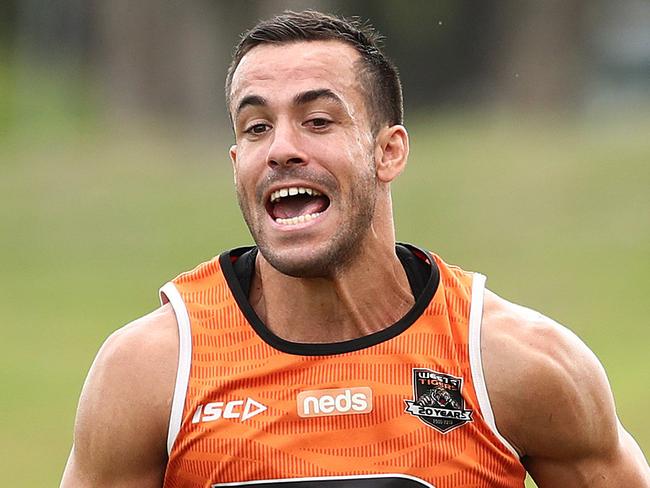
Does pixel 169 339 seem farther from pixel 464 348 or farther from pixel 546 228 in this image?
pixel 546 228

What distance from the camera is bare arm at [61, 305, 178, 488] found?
491cm

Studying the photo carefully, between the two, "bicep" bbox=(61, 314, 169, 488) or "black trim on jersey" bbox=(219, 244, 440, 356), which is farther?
"black trim on jersey" bbox=(219, 244, 440, 356)

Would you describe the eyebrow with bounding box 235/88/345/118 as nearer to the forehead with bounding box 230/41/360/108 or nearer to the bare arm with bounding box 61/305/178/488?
the forehead with bounding box 230/41/360/108

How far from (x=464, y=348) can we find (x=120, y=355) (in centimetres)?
99

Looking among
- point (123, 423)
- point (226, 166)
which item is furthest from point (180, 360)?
point (226, 166)

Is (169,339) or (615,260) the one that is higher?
(169,339)

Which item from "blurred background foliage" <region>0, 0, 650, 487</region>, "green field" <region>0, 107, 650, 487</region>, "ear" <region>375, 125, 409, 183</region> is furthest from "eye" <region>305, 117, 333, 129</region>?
"green field" <region>0, 107, 650, 487</region>

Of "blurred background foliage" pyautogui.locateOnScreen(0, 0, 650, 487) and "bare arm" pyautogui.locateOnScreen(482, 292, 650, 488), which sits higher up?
"bare arm" pyautogui.locateOnScreen(482, 292, 650, 488)

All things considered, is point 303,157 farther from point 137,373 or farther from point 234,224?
point 234,224

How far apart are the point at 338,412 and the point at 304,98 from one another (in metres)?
0.90

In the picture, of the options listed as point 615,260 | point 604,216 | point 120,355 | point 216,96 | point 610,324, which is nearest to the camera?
point 120,355

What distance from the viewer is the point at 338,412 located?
495 centimetres

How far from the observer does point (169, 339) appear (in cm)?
504

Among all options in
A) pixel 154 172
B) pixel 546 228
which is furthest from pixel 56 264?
pixel 546 228
